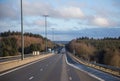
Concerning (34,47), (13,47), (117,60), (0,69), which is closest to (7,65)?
(0,69)

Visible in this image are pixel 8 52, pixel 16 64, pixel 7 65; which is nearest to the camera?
pixel 7 65

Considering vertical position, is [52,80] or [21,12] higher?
[21,12]

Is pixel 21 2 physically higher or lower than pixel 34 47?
higher

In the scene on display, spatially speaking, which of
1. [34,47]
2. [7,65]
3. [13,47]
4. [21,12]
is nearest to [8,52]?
[13,47]

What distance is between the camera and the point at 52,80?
23.1 metres

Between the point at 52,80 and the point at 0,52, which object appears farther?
the point at 0,52

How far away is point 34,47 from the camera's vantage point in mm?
153750

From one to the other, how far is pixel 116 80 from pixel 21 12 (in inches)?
975

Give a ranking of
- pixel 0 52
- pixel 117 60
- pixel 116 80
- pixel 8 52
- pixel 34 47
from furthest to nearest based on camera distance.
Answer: pixel 34 47, pixel 8 52, pixel 0 52, pixel 117 60, pixel 116 80

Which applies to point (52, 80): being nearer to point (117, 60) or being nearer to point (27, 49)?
point (117, 60)

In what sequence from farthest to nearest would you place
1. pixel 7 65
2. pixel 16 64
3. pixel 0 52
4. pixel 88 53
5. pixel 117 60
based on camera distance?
pixel 88 53, pixel 0 52, pixel 117 60, pixel 16 64, pixel 7 65

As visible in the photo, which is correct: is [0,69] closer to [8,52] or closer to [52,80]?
[52,80]

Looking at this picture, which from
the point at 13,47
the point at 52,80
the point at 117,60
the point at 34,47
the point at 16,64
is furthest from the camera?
the point at 34,47

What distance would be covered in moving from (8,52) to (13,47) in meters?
7.35
